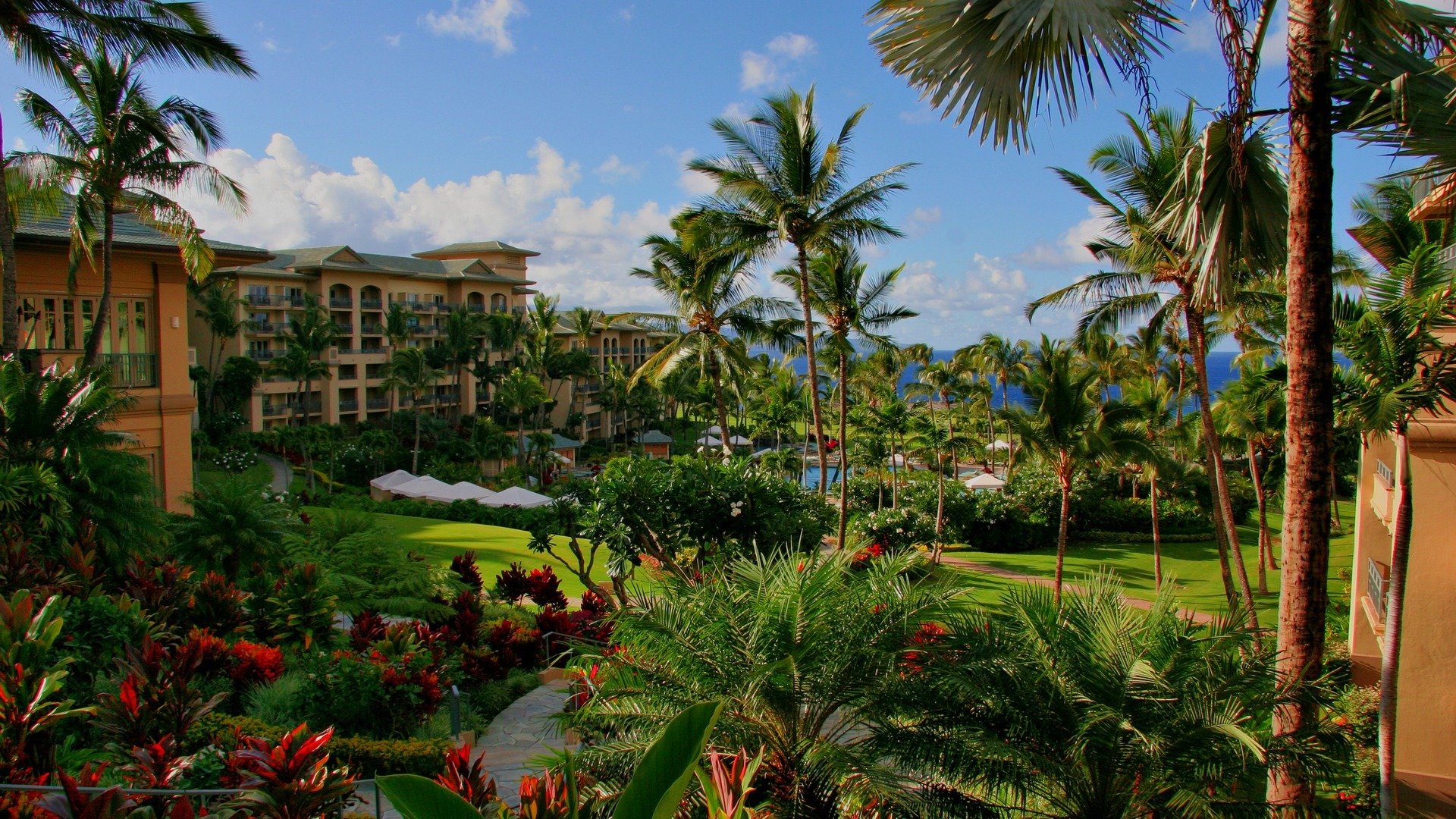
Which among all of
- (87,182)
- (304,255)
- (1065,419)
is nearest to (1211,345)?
(1065,419)

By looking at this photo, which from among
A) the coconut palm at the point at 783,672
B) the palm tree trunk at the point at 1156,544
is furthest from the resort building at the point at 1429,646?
the palm tree trunk at the point at 1156,544

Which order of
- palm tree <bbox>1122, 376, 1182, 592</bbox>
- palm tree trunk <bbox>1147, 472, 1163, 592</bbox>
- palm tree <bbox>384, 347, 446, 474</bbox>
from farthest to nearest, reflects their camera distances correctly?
palm tree <bbox>384, 347, 446, 474</bbox> → palm tree <bbox>1122, 376, 1182, 592</bbox> → palm tree trunk <bbox>1147, 472, 1163, 592</bbox>

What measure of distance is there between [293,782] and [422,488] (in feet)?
104

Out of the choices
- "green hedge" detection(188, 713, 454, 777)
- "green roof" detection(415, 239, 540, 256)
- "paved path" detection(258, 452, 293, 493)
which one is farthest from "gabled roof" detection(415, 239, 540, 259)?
"green hedge" detection(188, 713, 454, 777)

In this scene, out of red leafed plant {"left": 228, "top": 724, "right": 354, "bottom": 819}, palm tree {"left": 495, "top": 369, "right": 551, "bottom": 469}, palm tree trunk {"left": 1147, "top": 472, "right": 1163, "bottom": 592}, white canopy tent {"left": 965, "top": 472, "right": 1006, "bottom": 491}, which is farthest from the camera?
palm tree {"left": 495, "top": 369, "right": 551, "bottom": 469}

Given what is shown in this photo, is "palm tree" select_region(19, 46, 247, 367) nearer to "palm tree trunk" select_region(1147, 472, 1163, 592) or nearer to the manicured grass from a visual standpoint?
the manicured grass

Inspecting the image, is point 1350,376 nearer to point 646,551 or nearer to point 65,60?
point 646,551

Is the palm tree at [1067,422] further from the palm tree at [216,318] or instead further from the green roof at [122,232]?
the palm tree at [216,318]

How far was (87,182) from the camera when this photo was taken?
50.3 ft

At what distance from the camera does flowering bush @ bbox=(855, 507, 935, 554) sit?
29.5m

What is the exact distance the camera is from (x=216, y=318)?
45375 mm

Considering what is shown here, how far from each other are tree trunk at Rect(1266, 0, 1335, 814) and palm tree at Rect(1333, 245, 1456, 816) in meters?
2.54

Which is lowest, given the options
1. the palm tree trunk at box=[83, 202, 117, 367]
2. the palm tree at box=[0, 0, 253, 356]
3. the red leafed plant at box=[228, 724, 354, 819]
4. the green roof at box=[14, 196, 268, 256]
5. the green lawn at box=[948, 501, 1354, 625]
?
the green lawn at box=[948, 501, 1354, 625]

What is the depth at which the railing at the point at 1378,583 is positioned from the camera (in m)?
11.0
